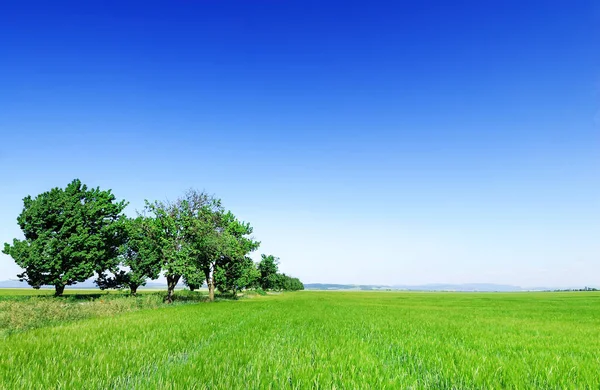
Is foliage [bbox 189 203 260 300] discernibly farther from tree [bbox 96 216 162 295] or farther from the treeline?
tree [bbox 96 216 162 295]

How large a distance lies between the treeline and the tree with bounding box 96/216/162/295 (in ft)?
1.15

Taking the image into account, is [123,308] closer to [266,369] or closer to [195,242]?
[195,242]

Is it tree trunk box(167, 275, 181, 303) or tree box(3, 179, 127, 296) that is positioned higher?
tree box(3, 179, 127, 296)

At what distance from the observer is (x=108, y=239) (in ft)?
168

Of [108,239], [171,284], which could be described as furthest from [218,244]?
[108,239]

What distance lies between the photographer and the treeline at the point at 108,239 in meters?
40.8

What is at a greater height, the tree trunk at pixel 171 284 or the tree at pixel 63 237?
the tree at pixel 63 237

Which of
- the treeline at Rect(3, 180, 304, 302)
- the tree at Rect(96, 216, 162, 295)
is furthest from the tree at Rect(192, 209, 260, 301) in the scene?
the tree at Rect(96, 216, 162, 295)

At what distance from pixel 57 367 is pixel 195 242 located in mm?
38647

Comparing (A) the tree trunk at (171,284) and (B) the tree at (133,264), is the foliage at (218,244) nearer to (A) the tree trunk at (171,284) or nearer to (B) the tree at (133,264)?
(A) the tree trunk at (171,284)

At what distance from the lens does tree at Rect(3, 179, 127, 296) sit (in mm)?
42656

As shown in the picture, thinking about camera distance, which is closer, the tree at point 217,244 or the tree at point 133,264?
the tree at point 217,244

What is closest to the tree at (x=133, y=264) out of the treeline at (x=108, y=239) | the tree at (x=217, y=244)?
the treeline at (x=108, y=239)

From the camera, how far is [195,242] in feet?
140
